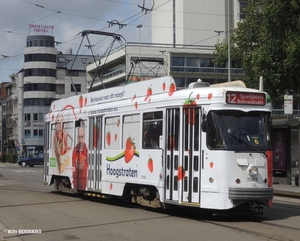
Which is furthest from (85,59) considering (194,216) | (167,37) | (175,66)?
(194,216)

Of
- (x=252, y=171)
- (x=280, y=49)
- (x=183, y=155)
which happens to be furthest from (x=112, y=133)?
(x=280, y=49)

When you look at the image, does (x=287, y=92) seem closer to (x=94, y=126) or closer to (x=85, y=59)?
(x=94, y=126)

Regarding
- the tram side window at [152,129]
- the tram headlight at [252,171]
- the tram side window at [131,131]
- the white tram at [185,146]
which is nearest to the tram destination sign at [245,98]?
the white tram at [185,146]

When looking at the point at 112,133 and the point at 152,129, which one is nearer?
the point at 152,129

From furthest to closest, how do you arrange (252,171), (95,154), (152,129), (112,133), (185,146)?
(95,154), (112,133), (152,129), (185,146), (252,171)

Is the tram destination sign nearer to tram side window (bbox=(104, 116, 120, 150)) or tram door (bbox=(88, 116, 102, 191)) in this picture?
tram side window (bbox=(104, 116, 120, 150))

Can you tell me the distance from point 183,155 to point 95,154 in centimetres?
469

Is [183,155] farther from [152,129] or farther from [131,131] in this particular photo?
[131,131]

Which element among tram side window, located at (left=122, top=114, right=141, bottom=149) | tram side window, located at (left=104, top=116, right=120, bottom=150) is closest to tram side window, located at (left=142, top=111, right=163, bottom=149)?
tram side window, located at (left=122, top=114, right=141, bottom=149)

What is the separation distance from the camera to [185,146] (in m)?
12.5

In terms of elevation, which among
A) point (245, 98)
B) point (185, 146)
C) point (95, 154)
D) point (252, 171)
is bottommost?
point (252, 171)

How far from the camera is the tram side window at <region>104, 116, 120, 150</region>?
15361mm

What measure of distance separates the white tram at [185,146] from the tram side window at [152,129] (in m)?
0.02

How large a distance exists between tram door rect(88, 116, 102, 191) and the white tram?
3 centimetres
